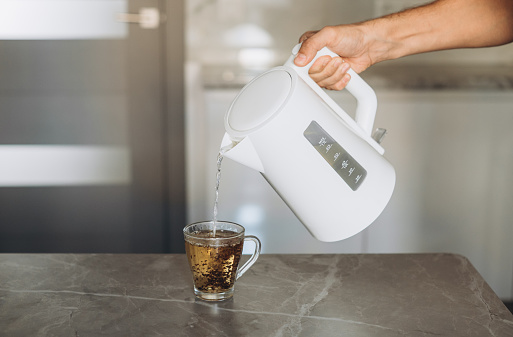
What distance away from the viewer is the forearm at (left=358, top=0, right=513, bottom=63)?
3.68ft

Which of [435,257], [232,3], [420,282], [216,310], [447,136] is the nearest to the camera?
[216,310]

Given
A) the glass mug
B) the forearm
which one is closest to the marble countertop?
the glass mug

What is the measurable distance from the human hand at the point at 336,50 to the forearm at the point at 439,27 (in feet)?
0.08

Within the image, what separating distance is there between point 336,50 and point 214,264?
0.51 metres

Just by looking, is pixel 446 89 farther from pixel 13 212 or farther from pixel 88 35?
pixel 13 212

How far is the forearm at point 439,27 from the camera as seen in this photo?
3.68 feet

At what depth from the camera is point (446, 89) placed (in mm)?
2062

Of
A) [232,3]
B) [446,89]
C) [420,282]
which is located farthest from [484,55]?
[420,282]

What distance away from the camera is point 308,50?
0.84m

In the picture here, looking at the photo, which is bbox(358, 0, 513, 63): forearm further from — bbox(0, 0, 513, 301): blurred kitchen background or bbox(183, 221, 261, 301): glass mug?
bbox(0, 0, 513, 301): blurred kitchen background

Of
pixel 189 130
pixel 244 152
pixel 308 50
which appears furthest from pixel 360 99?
pixel 189 130

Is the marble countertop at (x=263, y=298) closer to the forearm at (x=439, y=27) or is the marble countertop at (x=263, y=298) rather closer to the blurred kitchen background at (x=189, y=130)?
the forearm at (x=439, y=27)

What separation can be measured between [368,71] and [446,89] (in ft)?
0.95

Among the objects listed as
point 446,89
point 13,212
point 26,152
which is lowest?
point 13,212
